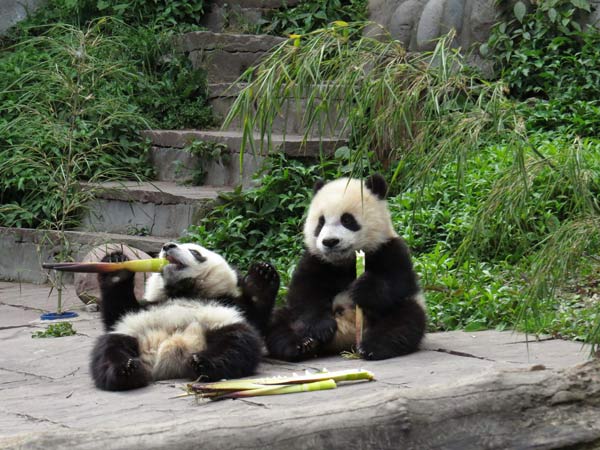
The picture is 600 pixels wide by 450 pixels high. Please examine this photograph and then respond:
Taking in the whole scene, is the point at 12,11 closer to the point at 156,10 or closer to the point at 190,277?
the point at 156,10

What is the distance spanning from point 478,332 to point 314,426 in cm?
283

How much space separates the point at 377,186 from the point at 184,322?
1237 millimetres

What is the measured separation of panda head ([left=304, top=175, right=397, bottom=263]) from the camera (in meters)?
5.20

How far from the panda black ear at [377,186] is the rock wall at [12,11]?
7705 millimetres

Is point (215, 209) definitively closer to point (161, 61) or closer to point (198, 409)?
point (161, 61)

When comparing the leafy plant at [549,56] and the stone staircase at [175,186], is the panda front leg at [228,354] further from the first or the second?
the leafy plant at [549,56]

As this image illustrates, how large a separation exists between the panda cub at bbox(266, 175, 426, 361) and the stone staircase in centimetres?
271

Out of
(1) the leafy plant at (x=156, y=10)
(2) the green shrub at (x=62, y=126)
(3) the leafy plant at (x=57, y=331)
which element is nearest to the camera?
(3) the leafy plant at (x=57, y=331)

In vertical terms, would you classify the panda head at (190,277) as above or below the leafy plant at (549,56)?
below

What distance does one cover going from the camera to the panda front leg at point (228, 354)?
4582 mm

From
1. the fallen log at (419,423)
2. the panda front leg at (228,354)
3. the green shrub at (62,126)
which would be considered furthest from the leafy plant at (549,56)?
the fallen log at (419,423)

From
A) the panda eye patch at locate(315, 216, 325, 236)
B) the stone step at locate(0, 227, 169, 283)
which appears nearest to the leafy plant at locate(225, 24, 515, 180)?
the panda eye patch at locate(315, 216, 325, 236)

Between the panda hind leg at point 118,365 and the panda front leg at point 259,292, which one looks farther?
the panda front leg at point 259,292

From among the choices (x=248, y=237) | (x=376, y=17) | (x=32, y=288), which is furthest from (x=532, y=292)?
(x=376, y=17)
